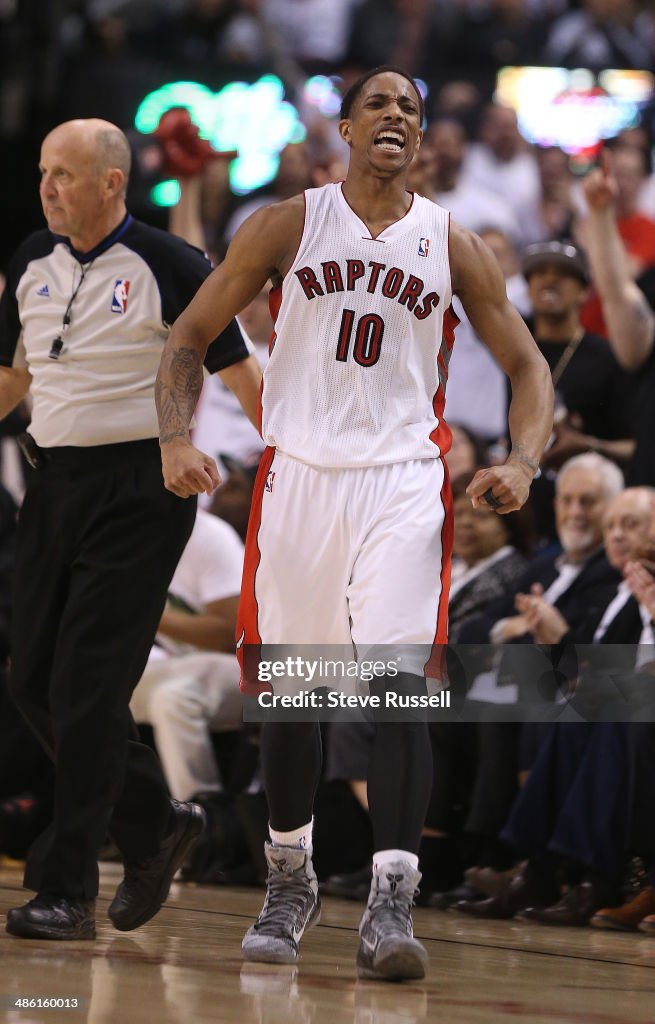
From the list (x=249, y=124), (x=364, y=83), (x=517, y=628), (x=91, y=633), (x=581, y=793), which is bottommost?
(x=581, y=793)

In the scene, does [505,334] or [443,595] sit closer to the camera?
[443,595]

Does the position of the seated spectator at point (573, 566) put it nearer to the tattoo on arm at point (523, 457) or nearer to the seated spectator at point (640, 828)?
the seated spectator at point (640, 828)

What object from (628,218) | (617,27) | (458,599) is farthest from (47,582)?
(617,27)

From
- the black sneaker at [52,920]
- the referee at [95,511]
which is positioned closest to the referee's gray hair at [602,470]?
the referee at [95,511]

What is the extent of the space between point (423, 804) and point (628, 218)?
690 centimetres

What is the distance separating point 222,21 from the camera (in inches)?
507

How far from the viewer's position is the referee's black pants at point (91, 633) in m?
4.04

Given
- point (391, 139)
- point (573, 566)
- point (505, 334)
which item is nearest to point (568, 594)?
point (573, 566)

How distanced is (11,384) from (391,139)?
1343 mm

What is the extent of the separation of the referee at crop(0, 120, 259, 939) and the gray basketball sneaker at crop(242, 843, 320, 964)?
1.60 feet

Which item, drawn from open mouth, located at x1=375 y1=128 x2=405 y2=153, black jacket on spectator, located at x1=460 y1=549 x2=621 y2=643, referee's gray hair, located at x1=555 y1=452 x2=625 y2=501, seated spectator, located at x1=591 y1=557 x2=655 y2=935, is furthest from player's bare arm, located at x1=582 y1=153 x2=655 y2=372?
open mouth, located at x1=375 y1=128 x2=405 y2=153

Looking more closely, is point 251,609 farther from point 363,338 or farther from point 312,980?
point 312,980

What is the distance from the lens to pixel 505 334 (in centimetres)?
397

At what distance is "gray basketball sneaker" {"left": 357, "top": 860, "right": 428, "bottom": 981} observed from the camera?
3.44 metres
